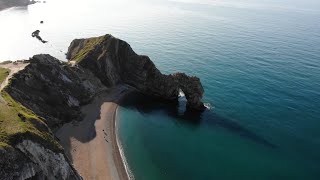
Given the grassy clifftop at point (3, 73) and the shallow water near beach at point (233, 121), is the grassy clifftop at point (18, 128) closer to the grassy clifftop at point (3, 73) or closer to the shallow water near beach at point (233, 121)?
the grassy clifftop at point (3, 73)

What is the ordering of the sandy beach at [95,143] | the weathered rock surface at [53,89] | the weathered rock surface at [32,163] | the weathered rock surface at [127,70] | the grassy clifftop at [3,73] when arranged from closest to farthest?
1. the weathered rock surface at [32,163]
2. the sandy beach at [95,143]
3. the weathered rock surface at [53,89]
4. the grassy clifftop at [3,73]
5. the weathered rock surface at [127,70]

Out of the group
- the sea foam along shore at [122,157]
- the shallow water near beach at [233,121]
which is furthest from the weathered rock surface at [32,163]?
the shallow water near beach at [233,121]

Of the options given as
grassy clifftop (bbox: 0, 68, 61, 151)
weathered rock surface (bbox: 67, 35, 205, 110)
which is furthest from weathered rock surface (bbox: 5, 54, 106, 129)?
grassy clifftop (bbox: 0, 68, 61, 151)

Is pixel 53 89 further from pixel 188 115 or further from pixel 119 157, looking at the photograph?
pixel 188 115

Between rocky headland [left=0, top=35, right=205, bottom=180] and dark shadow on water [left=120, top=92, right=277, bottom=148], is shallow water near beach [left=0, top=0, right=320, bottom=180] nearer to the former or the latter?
dark shadow on water [left=120, top=92, right=277, bottom=148]

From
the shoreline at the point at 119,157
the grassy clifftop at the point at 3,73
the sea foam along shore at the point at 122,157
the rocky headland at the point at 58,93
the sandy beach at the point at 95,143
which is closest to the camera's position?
the rocky headland at the point at 58,93

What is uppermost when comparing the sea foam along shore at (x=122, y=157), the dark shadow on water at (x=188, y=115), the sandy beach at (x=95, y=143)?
the dark shadow on water at (x=188, y=115)

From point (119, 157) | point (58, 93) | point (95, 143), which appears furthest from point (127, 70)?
point (119, 157)

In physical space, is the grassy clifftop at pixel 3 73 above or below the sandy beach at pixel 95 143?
above
